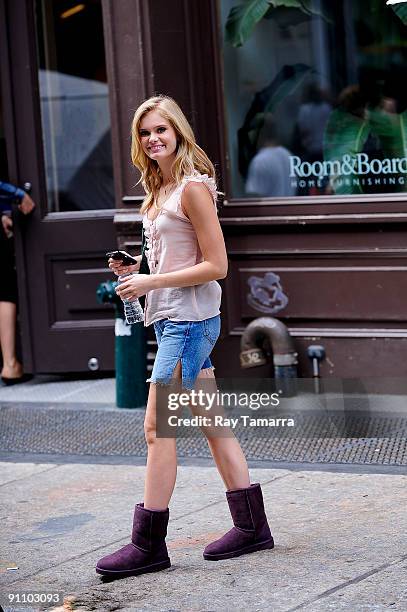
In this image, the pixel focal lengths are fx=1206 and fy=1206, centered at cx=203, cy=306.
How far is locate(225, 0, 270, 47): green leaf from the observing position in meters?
8.33

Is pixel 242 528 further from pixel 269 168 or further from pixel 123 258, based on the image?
pixel 269 168

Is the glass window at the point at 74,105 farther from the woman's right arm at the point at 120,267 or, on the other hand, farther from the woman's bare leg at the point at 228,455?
the woman's bare leg at the point at 228,455

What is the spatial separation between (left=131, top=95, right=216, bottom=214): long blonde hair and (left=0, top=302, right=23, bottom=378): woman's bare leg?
14.8 ft

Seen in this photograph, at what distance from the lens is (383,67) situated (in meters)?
8.02

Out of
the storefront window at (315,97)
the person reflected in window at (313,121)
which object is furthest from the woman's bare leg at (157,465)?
the person reflected in window at (313,121)

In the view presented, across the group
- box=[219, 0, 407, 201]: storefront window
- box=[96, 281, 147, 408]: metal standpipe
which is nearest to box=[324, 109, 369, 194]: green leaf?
box=[219, 0, 407, 201]: storefront window

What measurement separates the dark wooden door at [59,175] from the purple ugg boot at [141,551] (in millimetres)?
4387

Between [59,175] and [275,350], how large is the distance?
8.13ft

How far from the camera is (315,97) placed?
830cm

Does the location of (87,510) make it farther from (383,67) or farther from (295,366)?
(383,67)

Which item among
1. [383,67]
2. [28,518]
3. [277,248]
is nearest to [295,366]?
[277,248]

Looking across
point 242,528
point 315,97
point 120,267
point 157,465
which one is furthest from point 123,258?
point 315,97

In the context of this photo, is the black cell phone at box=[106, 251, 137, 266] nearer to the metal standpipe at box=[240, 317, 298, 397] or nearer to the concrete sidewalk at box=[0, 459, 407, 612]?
the concrete sidewalk at box=[0, 459, 407, 612]

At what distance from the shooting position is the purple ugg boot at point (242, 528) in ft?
A: 16.5
